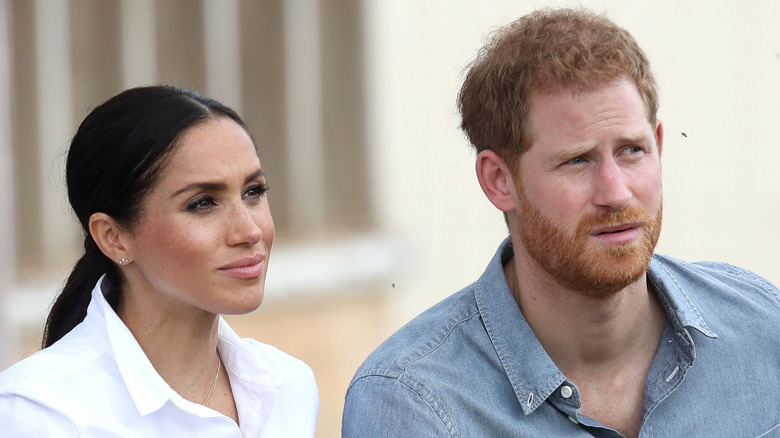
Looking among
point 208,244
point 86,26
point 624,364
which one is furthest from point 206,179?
point 86,26

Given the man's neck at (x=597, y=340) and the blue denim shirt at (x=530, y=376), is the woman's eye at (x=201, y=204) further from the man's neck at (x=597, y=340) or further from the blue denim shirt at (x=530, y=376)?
the man's neck at (x=597, y=340)

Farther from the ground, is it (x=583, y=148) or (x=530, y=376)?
(x=583, y=148)

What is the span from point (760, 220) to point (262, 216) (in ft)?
11.0

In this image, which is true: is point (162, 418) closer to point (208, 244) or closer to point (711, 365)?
point (208, 244)

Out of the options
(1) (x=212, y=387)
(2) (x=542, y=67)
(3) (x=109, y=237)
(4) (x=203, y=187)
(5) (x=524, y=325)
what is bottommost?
(1) (x=212, y=387)

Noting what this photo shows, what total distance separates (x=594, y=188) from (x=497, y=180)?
0.91ft

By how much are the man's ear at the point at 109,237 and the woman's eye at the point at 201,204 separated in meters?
0.16

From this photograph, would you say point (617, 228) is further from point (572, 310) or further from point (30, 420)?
point (30, 420)

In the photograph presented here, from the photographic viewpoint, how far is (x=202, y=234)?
2449 mm

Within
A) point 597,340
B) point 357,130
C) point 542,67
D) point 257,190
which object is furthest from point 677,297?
point 357,130

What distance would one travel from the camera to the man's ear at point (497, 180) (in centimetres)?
275

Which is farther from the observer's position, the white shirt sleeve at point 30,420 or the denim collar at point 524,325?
the denim collar at point 524,325

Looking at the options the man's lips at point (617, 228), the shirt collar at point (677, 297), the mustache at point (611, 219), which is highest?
the mustache at point (611, 219)

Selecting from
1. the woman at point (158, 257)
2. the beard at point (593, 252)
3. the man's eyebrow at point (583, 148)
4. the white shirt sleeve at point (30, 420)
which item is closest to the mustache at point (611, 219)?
the beard at point (593, 252)
